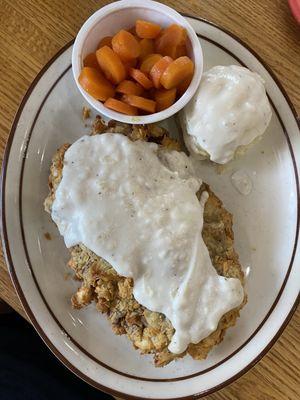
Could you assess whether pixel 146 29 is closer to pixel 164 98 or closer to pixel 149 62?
pixel 149 62

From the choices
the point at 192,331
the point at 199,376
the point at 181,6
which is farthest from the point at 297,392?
the point at 181,6

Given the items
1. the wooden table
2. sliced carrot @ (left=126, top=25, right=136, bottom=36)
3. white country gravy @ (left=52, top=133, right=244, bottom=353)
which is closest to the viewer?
white country gravy @ (left=52, top=133, right=244, bottom=353)

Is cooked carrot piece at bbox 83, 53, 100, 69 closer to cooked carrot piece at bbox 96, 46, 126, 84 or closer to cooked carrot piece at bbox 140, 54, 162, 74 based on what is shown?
cooked carrot piece at bbox 96, 46, 126, 84

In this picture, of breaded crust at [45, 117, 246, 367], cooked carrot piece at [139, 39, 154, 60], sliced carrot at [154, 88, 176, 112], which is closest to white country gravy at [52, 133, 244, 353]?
breaded crust at [45, 117, 246, 367]

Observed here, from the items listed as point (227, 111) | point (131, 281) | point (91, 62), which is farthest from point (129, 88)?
point (131, 281)

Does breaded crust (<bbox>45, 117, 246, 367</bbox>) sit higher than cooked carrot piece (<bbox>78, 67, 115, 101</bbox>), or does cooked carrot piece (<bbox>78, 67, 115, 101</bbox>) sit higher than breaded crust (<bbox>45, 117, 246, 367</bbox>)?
cooked carrot piece (<bbox>78, 67, 115, 101</bbox>)

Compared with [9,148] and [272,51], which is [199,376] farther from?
[272,51]
